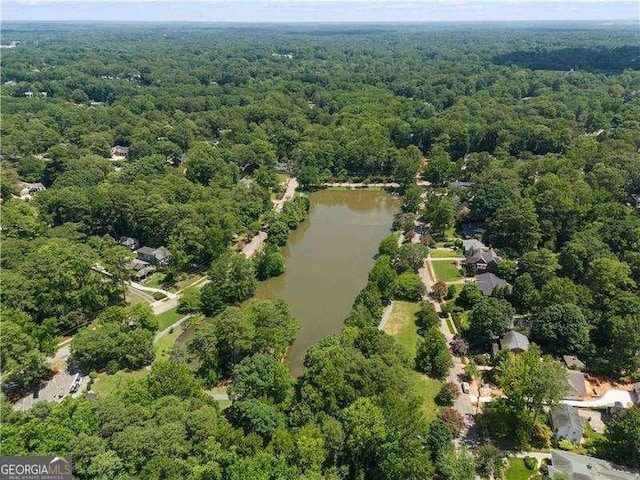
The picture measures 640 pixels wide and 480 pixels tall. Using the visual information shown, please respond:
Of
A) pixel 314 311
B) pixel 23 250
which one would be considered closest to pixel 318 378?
pixel 314 311

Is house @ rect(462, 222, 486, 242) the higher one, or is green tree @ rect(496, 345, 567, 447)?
green tree @ rect(496, 345, 567, 447)

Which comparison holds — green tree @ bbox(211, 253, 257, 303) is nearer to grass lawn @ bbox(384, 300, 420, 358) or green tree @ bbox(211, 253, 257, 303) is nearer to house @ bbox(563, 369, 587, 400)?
grass lawn @ bbox(384, 300, 420, 358)

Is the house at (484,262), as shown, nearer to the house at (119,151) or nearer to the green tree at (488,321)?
the green tree at (488,321)

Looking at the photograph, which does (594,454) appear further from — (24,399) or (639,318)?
(24,399)

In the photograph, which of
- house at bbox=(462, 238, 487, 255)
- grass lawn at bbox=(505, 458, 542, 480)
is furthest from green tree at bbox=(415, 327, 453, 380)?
house at bbox=(462, 238, 487, 255)

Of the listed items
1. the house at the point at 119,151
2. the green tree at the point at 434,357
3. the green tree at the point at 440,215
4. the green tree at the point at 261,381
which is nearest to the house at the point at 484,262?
the green tree at the point at 440,215

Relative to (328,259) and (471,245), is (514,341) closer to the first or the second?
(471,245)

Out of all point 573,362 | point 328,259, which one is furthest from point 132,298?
point 573,362
